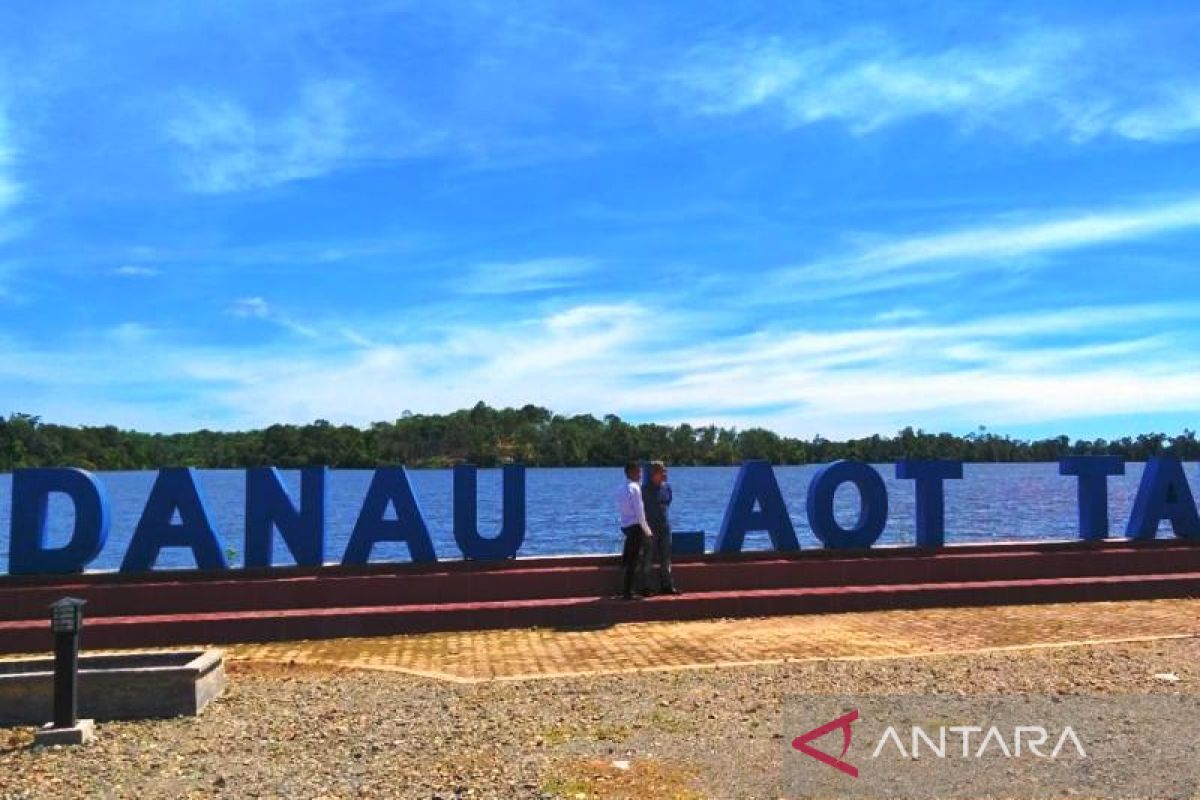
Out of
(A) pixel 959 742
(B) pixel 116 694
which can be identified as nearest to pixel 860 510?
(A) pixel 959 742

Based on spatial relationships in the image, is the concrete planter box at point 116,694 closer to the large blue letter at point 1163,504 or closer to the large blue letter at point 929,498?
the large blue letter at point 929,498

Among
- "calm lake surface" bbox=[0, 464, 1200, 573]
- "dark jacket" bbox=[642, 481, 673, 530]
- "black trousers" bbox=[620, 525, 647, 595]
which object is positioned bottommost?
"calm lake surface" bbox=[0, 464, 1200, 573]

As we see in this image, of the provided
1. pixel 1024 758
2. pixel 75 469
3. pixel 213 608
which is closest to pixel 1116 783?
pixel 1024 758

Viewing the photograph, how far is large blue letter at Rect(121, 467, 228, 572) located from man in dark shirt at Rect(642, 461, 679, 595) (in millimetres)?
5417

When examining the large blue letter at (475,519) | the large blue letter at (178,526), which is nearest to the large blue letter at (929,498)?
the large blue letter at (475,519)

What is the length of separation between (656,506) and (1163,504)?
28.0ft

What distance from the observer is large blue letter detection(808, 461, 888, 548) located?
14.8 m

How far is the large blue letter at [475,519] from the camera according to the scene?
1373cm

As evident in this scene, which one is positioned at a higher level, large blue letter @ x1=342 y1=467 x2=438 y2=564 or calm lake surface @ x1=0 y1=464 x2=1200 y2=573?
large blue letter @ x1=342 y1=467 x2=438 y2=564

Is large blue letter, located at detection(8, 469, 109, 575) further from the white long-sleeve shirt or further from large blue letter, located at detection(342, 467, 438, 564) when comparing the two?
the white long-sleeve shirt

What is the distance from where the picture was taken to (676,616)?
41.5 ft

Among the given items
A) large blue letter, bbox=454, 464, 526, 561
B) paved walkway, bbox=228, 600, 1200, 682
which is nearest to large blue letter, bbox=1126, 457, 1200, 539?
paved walkway, bbox=228, 600, 1200, 682

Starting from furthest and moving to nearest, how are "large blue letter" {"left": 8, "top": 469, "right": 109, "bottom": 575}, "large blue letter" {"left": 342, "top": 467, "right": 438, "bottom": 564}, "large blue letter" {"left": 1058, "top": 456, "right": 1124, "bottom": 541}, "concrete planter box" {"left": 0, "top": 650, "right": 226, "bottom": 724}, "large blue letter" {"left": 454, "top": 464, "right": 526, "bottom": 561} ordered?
"large blue letter" {"left": 1058, "top": 456, "right": 1124, "bottom": 541}
"large blue letter" {"left": 454, "top": 464, "right": 526, "bottom": 561}
"large blue letter" {"left": 342, "top": 467, "right": 438, "bottom": 564}
"large blue letter" {"left": 8, "top": 469, "right": 109, "bottom": 575}
"concrete planter box" {"left": 0, "top": 650, "right": 226, "bottom": 724}

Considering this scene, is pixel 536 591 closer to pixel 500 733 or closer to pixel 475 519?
pixel 475 519
